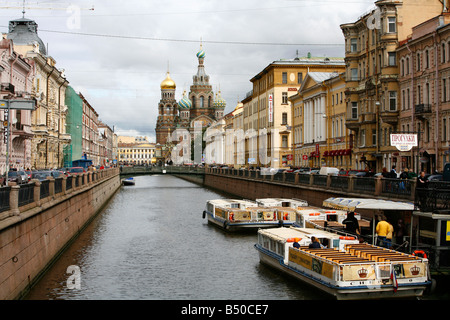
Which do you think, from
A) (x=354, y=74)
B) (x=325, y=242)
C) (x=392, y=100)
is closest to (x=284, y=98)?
(x=354, y=74)

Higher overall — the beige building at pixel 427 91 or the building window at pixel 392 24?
the building window at pixel 392 24

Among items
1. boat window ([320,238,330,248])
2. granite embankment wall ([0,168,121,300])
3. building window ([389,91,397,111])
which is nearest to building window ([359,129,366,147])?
building window ([389,91,397,111])

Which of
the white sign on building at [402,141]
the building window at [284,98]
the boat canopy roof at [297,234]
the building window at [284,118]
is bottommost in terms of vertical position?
the boat canopy roof at [297,234]

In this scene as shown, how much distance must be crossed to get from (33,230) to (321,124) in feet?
187

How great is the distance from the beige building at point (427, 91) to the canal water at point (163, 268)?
16789 mm

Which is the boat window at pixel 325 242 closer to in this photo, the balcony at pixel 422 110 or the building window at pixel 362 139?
the balcony at pixel 422 110

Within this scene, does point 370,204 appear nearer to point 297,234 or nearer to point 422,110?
point 297,234

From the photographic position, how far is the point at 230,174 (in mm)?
84875

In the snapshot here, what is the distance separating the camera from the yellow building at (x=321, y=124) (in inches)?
2726

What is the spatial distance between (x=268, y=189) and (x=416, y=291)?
39.7 metres

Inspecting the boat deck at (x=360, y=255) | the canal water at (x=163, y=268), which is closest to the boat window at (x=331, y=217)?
the canal water at (x=163, y=268)

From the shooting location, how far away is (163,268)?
28.0 m

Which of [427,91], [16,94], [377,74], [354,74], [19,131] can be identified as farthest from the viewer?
[354,74]
